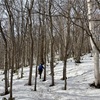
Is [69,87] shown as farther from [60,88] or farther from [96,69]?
[96,69]

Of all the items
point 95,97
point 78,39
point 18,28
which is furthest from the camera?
point 78,39

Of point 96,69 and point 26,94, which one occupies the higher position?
point 96,69

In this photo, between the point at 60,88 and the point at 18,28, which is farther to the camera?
the point at 18,28

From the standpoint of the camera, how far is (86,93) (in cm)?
1110

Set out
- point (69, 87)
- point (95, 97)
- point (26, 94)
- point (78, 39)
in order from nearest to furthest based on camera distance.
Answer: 1. point (95, 97)
2. point (26, 94)
3. point (69, 87)
4. point (78, 39)

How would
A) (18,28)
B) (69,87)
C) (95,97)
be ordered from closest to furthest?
(95,97)
(69,87)
(18,28)

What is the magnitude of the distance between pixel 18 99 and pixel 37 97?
3.59ft

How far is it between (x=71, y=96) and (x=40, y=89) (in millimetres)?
3110

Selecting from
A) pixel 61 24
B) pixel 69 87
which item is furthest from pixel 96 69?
pixel 61 24

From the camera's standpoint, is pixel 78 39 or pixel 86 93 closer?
pixel 86 93

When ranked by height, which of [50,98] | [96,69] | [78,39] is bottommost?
[50,98]

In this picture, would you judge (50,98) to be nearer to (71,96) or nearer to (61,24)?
(71,96)

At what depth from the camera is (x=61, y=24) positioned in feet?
79.9

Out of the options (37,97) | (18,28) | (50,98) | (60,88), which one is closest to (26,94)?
(37,97)
